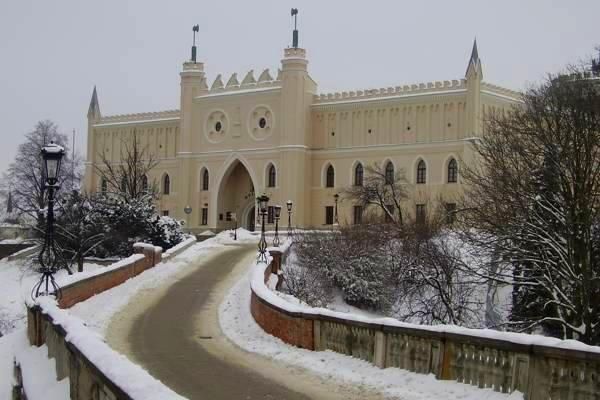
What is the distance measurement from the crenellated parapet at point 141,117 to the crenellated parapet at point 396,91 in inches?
504

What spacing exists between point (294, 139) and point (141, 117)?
15.6 meters

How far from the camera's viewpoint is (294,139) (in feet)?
193

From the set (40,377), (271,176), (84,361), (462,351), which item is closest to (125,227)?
(271,176)

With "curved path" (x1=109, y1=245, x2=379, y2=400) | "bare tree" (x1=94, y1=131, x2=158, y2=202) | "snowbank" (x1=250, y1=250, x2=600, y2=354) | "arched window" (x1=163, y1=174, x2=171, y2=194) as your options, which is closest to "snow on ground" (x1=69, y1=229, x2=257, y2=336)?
"curved path" (x1=109, y1=245, x2=379, y2=400)

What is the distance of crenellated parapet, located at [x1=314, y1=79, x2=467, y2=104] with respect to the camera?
177 feet

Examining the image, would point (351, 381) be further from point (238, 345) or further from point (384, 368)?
point (238, 345)

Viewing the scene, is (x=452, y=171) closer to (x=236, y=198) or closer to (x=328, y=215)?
(x=328, y=215)

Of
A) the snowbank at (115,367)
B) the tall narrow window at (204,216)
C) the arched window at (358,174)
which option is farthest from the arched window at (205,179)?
the snowbank at (115,367)

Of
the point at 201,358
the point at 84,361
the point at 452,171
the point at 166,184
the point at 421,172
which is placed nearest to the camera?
the point at 84,361

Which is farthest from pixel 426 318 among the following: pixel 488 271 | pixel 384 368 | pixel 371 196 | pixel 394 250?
pixel 371 196

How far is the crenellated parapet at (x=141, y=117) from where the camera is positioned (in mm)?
67438

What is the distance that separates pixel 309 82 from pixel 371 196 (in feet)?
38.2

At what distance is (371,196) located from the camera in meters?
52.3

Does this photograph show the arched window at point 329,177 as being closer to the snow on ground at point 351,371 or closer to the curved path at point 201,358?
the curved path at point 201,358
